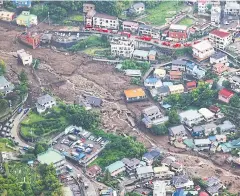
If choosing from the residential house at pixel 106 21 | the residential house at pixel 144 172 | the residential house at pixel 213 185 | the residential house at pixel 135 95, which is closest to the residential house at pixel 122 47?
the residential house at pixel 106 21

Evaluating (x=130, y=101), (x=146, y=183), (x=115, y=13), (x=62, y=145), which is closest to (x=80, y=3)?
(x=115, y=13)

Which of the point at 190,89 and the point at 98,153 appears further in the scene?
the point at 190,89

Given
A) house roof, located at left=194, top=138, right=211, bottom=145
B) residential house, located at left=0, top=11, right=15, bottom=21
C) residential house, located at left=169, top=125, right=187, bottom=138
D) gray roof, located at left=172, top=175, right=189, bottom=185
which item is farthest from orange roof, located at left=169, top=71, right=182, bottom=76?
residential house, located at left=0, top=11, right=15, bottom=21

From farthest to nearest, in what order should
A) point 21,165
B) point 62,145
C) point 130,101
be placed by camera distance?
1. point 130,101
2. point 62,145
3. point 21,165

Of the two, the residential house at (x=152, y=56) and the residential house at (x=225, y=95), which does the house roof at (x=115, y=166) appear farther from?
the residential house at (x=152, y=56)

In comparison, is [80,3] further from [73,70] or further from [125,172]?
[125,172]

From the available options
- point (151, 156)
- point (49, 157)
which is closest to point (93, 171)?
point (49, 157)
